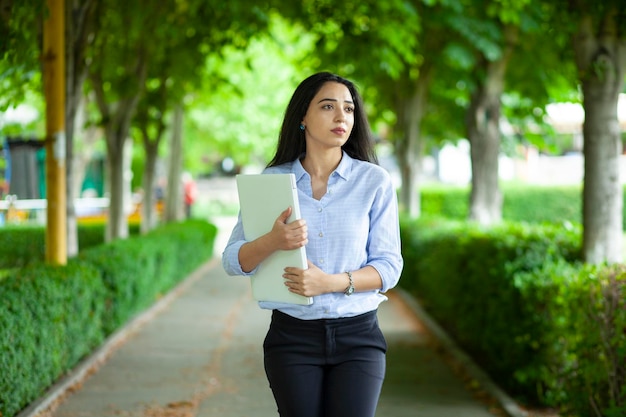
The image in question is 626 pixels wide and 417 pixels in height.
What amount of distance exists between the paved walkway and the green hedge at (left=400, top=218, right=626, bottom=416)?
0.37 m

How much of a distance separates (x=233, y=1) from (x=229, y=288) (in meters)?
7.28

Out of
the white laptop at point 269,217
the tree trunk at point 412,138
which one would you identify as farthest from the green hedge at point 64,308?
the tree trunk at point 412,138

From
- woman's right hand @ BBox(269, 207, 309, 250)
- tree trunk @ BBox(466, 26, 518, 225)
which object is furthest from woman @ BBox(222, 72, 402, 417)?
tree trunk @ BBox(466, 26, 518, 225)

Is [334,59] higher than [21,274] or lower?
higher

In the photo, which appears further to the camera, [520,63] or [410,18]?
[520,63]

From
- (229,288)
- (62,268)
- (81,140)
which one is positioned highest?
(81,140)

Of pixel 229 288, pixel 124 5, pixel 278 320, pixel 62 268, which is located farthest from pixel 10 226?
pixel 278 320

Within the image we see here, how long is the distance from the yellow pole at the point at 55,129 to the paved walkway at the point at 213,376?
1.33 metres

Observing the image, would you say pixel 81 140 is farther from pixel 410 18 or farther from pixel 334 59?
pixel 410 18

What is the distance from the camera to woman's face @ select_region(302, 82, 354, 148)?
12.5ft

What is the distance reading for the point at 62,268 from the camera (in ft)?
30.2

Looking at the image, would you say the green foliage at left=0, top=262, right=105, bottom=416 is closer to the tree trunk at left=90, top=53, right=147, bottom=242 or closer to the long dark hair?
the long dark hair

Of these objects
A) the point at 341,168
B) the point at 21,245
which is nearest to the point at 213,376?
the point at 341,168

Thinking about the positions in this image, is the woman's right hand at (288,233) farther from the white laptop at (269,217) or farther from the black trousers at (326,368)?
the black trousers at (326,368)
